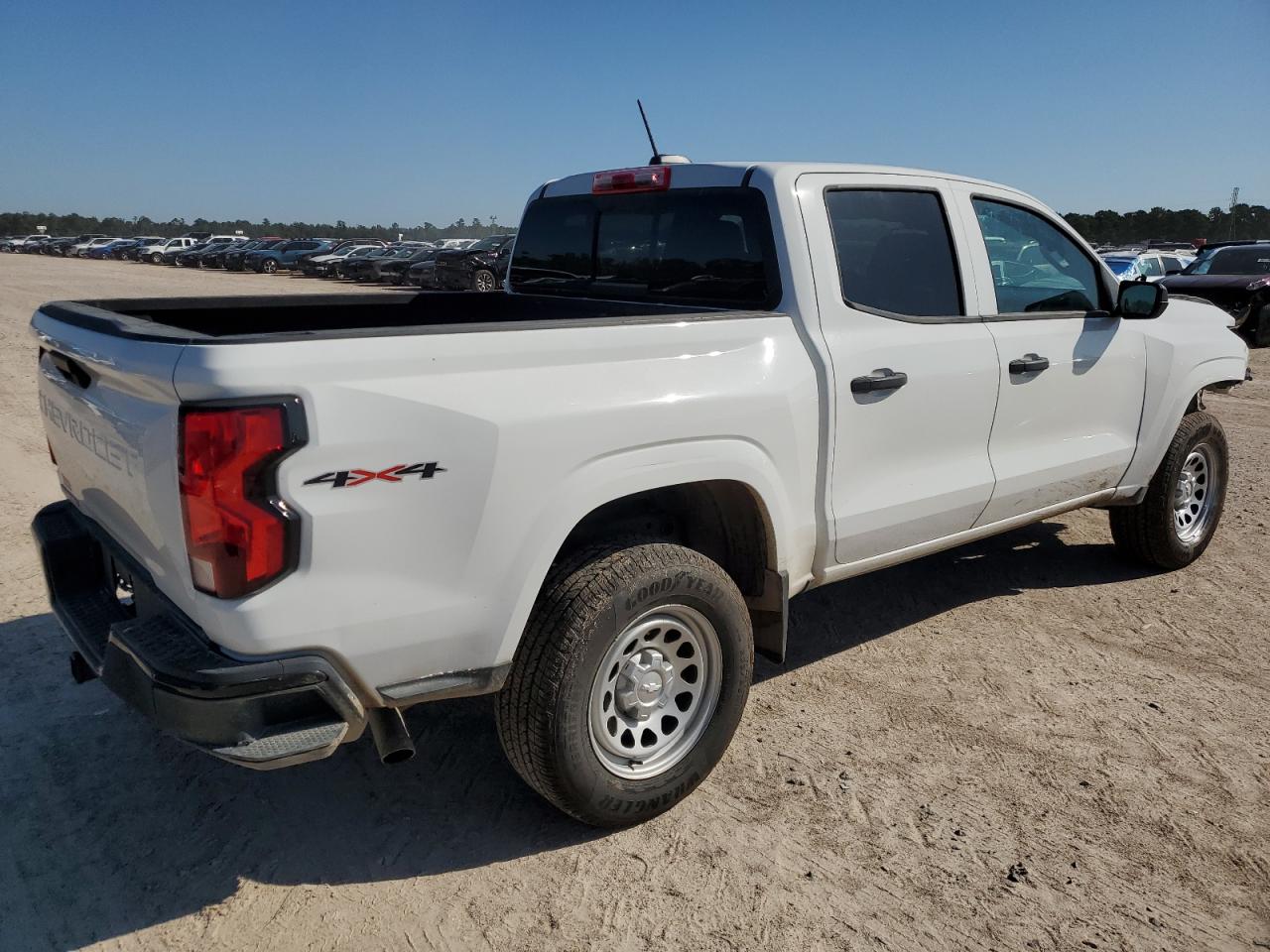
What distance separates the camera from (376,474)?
2221 mm

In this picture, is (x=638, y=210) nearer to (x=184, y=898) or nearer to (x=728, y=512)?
(x=728, y=512)

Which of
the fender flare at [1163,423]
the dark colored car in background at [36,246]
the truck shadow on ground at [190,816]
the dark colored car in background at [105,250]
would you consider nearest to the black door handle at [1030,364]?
the fender flare at [1163,423]

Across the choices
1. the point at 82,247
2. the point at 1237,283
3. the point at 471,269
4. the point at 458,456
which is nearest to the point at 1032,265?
the point at 458,456

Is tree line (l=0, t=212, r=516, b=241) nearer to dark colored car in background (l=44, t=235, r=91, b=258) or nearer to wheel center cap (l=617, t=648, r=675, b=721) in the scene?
dark colored car in background (l=44, t=235, r=91, b=258)

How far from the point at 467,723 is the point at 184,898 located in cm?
117

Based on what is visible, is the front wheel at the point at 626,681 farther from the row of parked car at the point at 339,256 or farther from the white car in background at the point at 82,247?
the white car in background at the point at 82,247

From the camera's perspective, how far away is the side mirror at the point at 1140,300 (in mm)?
4250

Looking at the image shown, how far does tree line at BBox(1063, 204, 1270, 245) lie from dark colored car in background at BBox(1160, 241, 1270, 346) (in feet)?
167

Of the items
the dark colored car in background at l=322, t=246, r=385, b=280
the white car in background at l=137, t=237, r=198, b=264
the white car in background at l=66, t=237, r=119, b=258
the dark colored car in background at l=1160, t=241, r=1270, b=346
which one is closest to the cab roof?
the dark colored car in background at l=1160, t=241, r=1270, b=346

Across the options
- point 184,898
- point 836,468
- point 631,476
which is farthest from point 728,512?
point 184,898

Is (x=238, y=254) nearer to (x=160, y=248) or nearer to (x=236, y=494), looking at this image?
(x=160, y=248)

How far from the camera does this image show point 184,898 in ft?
8.59

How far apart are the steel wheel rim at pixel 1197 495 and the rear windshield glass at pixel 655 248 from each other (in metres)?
3.09

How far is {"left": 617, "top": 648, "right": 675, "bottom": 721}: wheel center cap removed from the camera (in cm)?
291
